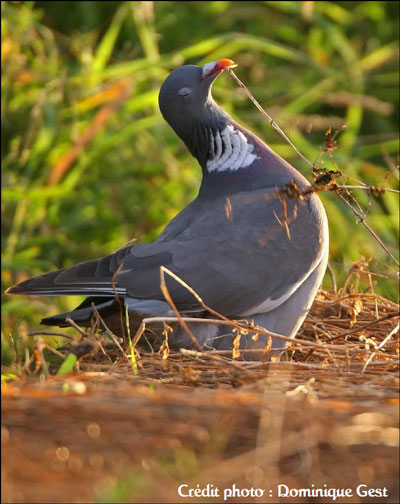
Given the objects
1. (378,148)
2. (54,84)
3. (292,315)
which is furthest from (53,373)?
(378,148)

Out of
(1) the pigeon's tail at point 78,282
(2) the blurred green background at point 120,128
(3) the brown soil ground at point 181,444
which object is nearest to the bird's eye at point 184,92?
(1) the pigeon's tail at point 78,282

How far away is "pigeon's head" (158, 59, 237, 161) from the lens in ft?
12.4

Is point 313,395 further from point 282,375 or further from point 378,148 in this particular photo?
point 378,148

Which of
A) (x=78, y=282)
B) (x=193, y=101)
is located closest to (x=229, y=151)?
(x=193, y=101)

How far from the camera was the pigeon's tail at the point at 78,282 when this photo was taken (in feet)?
10.3

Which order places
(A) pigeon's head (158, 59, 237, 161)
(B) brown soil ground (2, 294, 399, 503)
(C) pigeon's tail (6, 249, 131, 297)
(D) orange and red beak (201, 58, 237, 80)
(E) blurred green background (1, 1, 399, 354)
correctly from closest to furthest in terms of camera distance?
(B) brown soil ground (2, 294, 399, 503) < (C) pigeon's tail (6, 249, 131, 297) < (D) orange and red beak (201, 58, 237, 80) < (A) pigeon's head (158, 59, 237, 161) < (E) blurred green background (1, 1, 399, 354)

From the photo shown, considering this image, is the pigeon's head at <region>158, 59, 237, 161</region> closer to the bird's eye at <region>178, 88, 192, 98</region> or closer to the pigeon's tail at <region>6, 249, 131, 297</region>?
the bird's eye at <region>178, 88, 192, 98</region>

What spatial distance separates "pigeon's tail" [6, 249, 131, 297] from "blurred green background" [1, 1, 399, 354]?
6.69 ft

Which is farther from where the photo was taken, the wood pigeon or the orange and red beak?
the orange and red beak

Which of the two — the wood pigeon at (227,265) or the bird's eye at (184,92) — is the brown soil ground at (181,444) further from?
the bird's eye at (184,92)

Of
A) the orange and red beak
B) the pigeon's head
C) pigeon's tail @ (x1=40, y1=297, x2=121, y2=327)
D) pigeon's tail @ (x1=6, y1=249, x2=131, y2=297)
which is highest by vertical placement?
the orange and red beak

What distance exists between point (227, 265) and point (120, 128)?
9.02 feet

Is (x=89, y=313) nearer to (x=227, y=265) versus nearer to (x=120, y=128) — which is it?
(x=227, y=265)

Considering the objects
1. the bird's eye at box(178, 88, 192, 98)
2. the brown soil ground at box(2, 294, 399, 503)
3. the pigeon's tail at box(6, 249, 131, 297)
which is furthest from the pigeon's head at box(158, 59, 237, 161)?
the brown soil ground at box(2, 294, 399, 503)
